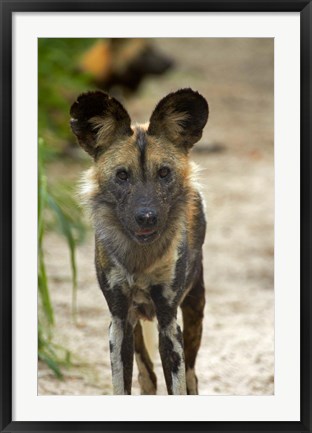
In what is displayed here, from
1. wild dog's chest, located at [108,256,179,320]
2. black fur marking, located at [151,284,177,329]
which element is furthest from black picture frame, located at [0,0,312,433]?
black fur marking, located at [151,284,177,329]

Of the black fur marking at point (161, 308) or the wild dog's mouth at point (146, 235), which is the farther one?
the black fur marking at point (161, 308)

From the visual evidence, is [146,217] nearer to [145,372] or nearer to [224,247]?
[145,372]

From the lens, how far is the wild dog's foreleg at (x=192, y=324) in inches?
193

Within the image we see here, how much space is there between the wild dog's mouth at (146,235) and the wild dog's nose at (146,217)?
0.15ft

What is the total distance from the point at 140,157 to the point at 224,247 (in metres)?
5.36

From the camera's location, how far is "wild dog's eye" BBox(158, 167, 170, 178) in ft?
13.5

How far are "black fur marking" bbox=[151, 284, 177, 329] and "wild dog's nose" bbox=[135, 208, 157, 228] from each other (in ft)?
1.21

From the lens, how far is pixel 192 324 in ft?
16.2

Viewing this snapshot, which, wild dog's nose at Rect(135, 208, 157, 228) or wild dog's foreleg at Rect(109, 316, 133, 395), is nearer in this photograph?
wild dog's nose at Rect(135, 208, 157, 228)

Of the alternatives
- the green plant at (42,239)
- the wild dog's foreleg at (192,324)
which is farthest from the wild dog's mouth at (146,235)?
the green plant at (42,239)

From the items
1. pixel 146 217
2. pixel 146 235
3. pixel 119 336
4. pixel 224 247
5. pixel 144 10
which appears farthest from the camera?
pixel 224 247

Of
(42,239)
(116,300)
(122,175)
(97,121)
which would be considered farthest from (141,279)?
(42,239)

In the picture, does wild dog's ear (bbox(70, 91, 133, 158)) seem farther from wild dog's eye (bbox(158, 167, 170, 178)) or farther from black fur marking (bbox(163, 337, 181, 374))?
black fur marking (bbox(163, 337, 181, 374))

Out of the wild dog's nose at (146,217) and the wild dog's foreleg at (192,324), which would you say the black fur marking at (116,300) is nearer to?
the wild dog's nose at (146,217)
